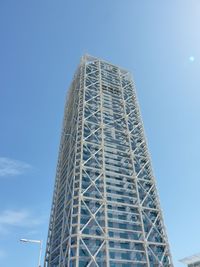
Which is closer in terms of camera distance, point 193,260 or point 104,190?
point 104,190

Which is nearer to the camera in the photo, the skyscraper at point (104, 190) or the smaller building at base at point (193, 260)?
the skyscraper at point (104, 190)

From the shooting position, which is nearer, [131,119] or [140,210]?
[140,210]

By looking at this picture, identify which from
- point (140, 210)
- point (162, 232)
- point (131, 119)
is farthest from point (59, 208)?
point (131, 119)

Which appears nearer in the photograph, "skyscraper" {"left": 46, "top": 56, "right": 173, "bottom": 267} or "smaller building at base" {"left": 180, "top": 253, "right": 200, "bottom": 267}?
"skyscraper" {"left": 46, "top": 56, "right": 173, "bottom": 267}

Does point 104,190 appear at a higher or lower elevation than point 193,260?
higher

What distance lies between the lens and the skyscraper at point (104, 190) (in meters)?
50.1

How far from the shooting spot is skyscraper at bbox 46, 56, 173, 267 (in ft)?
164

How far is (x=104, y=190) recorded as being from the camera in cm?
5700

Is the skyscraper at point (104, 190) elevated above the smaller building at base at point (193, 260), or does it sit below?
above

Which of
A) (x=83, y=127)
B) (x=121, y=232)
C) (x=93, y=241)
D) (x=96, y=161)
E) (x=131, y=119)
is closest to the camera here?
(x=93, y=241)

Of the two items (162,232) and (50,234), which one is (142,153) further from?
(50,234)

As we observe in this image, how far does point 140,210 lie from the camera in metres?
58.4

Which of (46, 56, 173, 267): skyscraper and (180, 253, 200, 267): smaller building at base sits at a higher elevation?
(46, 56, 173, 267): skyscraper

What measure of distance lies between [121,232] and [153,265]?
9.10 metres
